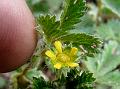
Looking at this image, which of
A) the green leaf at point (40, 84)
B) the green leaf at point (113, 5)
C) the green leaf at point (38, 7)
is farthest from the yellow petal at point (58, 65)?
the green leaf at point (113, 5)

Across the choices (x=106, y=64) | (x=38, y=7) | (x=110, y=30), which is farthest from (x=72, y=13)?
(x=110, y=30)

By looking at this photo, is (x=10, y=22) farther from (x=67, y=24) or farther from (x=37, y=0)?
(x=37, y=0)

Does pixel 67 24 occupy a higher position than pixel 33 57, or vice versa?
pixel 67 24

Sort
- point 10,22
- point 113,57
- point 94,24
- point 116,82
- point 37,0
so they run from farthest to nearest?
point 94,24 → point 37,0 → point 113,57 → point 116,82 → point 10,22

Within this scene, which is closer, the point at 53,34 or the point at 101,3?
the point at 53,34

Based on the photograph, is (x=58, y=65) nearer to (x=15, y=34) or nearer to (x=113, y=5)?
(x=15, y=34)

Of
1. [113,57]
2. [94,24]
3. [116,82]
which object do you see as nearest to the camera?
[116,82]

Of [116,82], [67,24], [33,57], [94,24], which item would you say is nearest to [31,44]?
[33,57]
